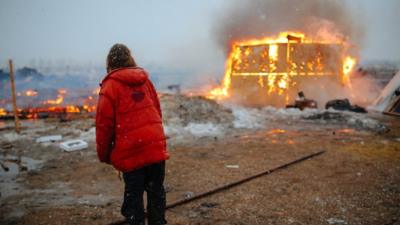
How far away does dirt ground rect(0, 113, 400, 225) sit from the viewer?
4.36 m

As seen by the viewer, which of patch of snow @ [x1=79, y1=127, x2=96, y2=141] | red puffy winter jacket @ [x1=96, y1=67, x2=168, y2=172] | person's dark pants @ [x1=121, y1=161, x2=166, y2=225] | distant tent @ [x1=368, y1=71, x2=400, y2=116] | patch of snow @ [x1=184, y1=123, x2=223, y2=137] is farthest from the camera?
distant tent @ [x1=368, y1=71, x2=400, y2=116]

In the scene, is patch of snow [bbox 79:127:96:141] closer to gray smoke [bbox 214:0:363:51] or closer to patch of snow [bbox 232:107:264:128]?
patch of snow [bbox 232:107:264:128]

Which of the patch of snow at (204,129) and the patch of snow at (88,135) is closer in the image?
the patch of snow at (88,135)

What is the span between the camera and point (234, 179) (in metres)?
5.85

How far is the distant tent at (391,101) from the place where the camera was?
48.5ft

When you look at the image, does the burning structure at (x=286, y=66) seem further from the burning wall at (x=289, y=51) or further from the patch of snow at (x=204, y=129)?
the patch of snow at (x=204, y=129)

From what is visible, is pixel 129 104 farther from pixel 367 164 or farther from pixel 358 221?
pixel 367 164

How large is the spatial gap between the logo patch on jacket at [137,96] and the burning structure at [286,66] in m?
17.2

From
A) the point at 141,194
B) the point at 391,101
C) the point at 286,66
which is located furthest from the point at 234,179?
the point at 286,66

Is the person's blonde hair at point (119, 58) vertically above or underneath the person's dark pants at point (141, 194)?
above

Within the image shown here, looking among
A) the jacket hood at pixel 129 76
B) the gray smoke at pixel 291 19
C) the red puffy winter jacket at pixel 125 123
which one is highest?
the gray smoke at pixel 291 19

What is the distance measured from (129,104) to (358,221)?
331 cm

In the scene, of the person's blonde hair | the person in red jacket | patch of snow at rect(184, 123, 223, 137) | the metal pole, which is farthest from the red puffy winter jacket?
patch of snow at rect(184, 123, 223, 137)

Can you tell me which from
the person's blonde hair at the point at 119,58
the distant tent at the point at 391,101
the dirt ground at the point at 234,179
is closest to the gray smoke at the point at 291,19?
the distant tent at the point at 391,101
